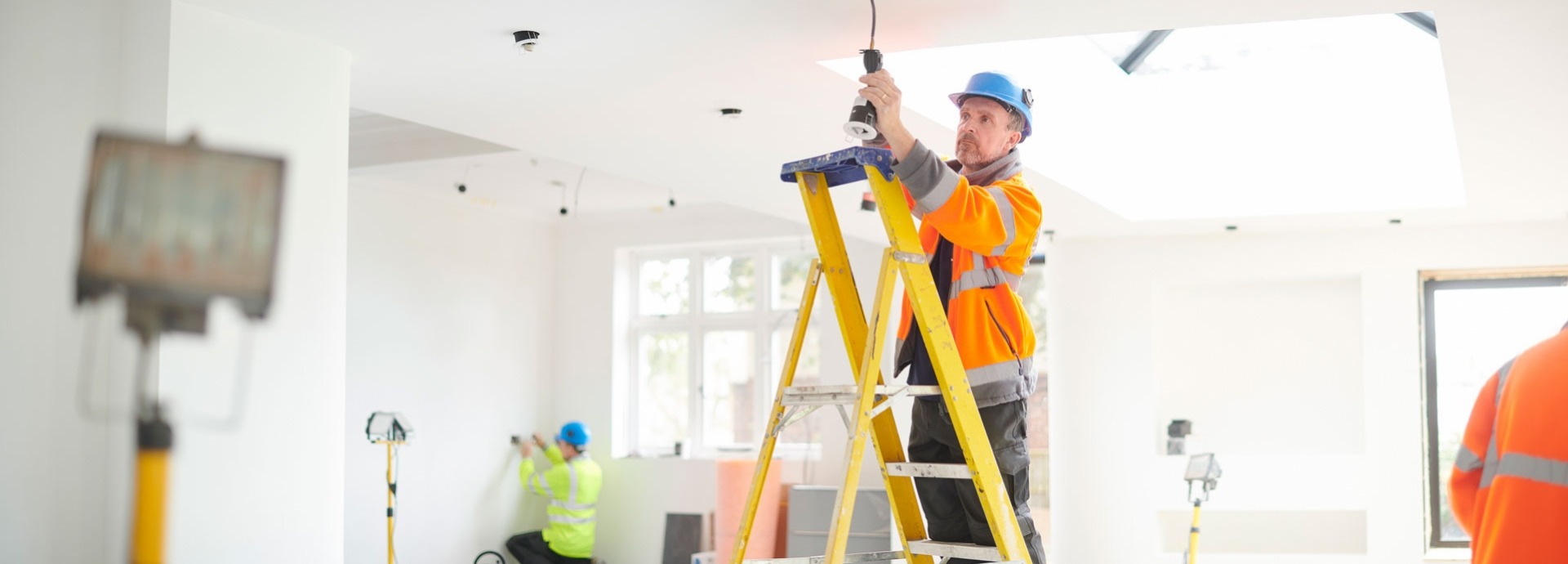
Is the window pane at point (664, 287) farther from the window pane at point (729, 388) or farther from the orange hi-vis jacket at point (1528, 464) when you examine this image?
the orange hi-vis jacket at point (1528, 464)

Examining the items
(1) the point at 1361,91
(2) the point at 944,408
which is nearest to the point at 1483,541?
(2) the point at 944,408

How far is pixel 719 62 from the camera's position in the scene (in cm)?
386

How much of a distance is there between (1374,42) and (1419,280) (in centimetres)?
242

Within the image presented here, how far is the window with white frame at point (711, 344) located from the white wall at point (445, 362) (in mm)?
748

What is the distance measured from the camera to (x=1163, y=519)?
26.0ft

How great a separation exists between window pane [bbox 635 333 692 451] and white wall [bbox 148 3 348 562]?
5767mm

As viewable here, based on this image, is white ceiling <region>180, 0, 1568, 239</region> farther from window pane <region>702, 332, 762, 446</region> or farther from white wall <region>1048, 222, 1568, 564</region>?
window pane <region>702, 332, 762, 446</region>

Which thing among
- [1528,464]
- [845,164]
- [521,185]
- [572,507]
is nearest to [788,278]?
[521,185]

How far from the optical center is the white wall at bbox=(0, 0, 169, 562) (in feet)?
4.20

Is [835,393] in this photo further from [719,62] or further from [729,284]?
[729,284]

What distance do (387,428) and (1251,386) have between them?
17.3 ft

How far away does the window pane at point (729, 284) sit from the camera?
920cm

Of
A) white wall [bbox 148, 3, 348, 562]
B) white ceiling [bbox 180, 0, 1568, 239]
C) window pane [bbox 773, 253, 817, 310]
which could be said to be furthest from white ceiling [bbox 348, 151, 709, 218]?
white wall [bbox 148, 3, 348, 562]

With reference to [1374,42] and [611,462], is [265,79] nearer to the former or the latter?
[1374,42]
